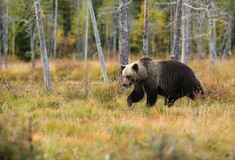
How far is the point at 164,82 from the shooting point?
9281 mm

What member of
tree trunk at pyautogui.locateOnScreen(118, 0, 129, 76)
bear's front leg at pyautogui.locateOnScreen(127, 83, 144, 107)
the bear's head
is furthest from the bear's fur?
tree trunk at pyautogui.locateOnScreen(118, 0, 129, 76)

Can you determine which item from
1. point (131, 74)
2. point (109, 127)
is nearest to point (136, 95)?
point (131, 74)

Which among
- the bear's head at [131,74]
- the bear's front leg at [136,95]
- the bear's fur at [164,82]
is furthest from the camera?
the bear's front leg at [136,95]

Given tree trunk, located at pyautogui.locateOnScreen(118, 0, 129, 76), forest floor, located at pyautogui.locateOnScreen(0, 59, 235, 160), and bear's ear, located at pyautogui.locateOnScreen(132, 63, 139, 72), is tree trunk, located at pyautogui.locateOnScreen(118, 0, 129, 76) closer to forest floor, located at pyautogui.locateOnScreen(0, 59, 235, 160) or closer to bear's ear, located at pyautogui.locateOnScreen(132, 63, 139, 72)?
forest floor, located at pyautogui.locateOnScreen(0, 59, 235, 160)

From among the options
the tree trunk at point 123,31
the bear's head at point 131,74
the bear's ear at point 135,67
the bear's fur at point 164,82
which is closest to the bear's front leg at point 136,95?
the bear's fur at point 164,82

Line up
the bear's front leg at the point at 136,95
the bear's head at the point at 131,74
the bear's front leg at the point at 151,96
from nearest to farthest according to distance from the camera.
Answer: the bear's head at the point at 131,74, the bear's front leg at the point at 151,96, the bear's front leg at the point at 136,95

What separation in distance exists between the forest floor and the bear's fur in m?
0.32

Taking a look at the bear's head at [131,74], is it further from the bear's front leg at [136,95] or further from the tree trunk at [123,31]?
the tree trunk at [123,31]

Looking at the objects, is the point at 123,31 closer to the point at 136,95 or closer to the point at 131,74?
→ the point at 136,95

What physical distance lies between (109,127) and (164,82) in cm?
305

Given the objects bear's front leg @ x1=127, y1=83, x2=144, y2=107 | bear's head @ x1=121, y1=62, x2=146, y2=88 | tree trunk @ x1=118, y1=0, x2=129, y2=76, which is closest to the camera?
bear's head @ x1=121, y1=62, x2=146, y2=88

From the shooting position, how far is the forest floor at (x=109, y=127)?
15.0 feet

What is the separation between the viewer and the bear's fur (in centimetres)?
902

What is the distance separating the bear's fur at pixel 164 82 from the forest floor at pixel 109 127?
1.05 feet
